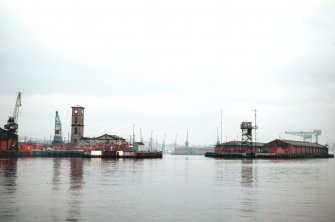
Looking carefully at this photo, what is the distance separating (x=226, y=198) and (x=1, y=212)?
50.3 feet

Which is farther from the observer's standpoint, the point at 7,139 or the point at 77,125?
the point at 77,125

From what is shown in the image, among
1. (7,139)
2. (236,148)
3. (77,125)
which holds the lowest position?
(236,148)

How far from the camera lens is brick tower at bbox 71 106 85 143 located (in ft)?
585

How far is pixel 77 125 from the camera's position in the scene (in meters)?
178

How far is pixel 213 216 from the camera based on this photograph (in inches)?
882

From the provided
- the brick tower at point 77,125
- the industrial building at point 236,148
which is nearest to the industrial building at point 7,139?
the brick tower at point 77,125

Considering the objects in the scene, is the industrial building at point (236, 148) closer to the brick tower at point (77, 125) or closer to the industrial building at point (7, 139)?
the brick tower at point (77, 125)

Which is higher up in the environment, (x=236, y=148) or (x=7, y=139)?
(x=7, y=139)

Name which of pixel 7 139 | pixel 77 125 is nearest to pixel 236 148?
pixel 77 125

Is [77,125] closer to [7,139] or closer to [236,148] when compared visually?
[7,139]

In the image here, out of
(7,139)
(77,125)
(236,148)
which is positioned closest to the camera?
(7,139)

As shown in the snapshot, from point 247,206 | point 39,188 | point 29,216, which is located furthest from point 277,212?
point 39,188

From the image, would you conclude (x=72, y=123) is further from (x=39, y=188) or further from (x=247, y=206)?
(x=247, y=206)

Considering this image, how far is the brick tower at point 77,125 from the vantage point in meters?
178
